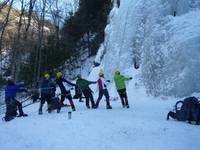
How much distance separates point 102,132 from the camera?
41.3 ft

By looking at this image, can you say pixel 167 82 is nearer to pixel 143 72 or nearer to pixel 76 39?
pixel 143 72

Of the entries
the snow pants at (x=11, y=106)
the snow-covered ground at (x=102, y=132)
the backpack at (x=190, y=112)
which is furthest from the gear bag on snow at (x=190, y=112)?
the snow pants at (x=11, y=106)

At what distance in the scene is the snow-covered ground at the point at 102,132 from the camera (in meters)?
11.2

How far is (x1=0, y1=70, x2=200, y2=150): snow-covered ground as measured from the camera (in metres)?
11.2

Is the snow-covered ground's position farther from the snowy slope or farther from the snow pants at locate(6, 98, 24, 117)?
the snowy slope

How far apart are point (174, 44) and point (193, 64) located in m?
1.64

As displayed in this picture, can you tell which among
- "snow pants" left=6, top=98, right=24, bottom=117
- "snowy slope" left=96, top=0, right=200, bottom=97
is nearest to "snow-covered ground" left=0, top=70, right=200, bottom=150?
"snow pants" left=6, top=98, right=24, bottom=117

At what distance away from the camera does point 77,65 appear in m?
40.6

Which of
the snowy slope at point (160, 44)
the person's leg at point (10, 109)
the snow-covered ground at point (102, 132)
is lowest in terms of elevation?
the snow-covered ground at point (102, 132)

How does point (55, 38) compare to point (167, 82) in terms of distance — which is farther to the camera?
point (55, 38)

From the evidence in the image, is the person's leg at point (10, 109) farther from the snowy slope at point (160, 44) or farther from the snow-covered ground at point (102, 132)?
the snowy slope at point (160, 44)

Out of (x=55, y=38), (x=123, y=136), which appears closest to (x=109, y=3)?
(x=55, y=38)

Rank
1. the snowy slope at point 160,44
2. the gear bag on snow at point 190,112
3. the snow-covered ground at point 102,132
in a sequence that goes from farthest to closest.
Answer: the snowy slope at point 160,44, the gear bag on snow at point 190,112, the snow-covered ground at point 102,132

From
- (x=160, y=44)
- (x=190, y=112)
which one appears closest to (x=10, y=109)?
(x=190, y=112)
